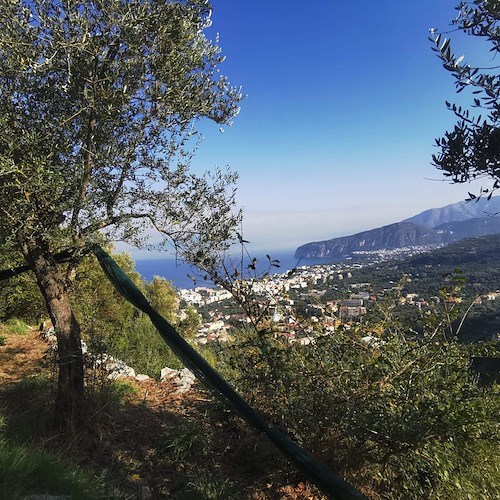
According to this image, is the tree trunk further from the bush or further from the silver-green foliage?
the bush

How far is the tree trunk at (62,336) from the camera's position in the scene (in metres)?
5.25

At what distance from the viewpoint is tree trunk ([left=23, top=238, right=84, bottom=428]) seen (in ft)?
17.2

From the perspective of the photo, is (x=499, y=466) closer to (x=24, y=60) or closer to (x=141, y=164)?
(x=141, y=164)

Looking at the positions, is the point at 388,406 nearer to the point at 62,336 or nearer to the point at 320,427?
the point at 320,427

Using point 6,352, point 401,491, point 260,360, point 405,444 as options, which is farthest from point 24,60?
point 6,352

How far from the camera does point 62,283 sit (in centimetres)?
554

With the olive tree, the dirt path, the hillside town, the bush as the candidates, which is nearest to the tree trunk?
the olive tree

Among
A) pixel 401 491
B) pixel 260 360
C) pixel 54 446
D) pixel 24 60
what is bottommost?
pixel 401 491

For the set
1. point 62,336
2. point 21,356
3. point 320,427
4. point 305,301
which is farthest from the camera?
point 21,356

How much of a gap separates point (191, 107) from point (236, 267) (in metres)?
2.71

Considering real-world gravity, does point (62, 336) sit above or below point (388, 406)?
above

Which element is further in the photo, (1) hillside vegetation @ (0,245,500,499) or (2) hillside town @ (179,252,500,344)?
(2) hillside town @ (179,252,500,344)

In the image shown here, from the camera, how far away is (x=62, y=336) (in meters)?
5.43

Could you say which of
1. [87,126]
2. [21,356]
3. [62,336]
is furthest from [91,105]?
[21,356]
